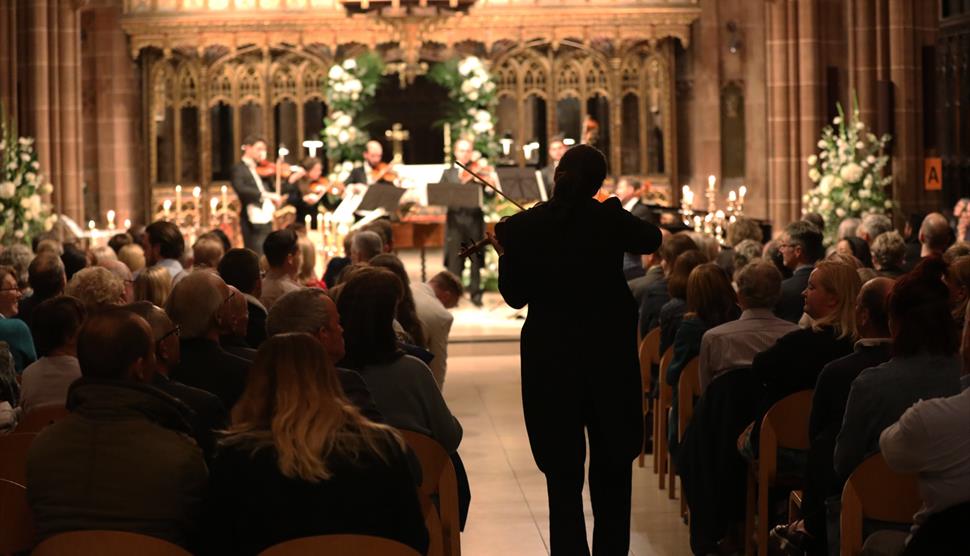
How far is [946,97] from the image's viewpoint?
16.5 metres

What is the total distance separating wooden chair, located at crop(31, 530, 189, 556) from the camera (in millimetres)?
3689

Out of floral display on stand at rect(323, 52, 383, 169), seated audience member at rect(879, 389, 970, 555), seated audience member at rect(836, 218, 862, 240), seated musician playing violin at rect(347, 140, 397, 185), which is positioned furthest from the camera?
floral display on stand at rect(323, 52, 383, 169)

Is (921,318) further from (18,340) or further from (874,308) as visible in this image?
(18,340)

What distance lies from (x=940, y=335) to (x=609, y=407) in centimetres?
116

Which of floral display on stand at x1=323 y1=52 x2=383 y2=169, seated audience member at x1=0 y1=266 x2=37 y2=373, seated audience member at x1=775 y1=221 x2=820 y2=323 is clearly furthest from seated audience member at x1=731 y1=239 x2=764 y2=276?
floral display on stand at x1=323 y1=52 x2=383 y2=169

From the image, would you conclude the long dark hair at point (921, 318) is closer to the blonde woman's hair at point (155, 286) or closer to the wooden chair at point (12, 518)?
the wooden chair at point (12, 518)

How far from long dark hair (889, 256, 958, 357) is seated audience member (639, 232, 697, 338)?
3753 mm

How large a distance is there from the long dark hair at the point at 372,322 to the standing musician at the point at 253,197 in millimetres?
10409

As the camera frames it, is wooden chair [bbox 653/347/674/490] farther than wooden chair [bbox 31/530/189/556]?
Yes

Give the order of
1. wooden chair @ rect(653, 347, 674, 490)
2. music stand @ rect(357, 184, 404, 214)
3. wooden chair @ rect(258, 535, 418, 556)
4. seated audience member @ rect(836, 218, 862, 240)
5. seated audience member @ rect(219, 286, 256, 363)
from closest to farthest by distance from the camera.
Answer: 1. wooden chair @ rect(258, 535, 418, 556)
2. seated audience member @ rect(219, 286, 256, 363)
3. wooden chair @ rect(653, 347, 674, 490)
4. seated audience member @ rect(836, 218, 862, 240)
5. music stand @ rect(357, 184, 404, 214)

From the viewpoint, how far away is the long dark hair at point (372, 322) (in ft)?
17.5

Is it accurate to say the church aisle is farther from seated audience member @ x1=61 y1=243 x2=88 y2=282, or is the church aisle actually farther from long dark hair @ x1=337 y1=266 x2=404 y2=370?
seated audience member @ x1=61 y1=243 x2=88 y2=282

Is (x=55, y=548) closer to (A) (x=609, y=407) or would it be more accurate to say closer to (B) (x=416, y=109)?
(A) (x=609, y=407)

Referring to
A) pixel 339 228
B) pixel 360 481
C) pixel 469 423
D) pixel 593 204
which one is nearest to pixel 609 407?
pixel 593 204
